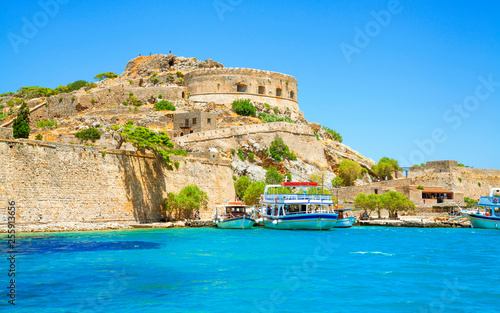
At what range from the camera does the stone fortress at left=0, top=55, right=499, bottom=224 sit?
2520 centimetres

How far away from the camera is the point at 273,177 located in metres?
42.6

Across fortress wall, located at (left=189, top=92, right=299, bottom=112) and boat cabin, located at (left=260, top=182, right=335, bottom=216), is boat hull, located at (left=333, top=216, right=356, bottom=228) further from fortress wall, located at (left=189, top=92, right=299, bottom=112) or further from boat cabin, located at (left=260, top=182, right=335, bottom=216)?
fortress wall, located at (left=189, top=92, right=299, bottom=112)

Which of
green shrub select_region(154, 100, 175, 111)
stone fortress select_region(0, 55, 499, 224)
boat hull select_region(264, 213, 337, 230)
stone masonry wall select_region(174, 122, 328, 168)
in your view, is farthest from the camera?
green shrub select_region(154, 100, 175, 111)

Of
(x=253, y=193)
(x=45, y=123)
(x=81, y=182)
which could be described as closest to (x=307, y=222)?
(x=253, y=193)

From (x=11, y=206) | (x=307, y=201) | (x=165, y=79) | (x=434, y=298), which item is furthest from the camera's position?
(x=165, y=79)

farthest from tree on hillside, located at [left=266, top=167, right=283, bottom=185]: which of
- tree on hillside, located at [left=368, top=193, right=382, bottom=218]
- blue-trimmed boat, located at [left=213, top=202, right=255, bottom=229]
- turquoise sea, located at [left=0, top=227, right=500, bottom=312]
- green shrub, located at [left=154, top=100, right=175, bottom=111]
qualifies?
turquoise sea, located at [left=0, top=227, right=500, bottom=312]

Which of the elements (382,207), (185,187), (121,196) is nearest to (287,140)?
(382,207)

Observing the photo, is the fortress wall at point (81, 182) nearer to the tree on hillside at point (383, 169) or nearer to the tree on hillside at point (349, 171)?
the tree on hillside at point (349, 171)

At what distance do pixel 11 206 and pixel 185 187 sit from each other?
40.7 ft

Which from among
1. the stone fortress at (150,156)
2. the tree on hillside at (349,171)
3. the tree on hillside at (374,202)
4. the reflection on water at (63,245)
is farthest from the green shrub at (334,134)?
the reflection on water at (63,245)

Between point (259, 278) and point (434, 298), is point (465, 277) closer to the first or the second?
point (434, 298)

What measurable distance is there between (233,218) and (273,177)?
10.8 m

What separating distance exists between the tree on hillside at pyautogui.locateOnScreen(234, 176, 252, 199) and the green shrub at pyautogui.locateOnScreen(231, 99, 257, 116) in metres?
12.5

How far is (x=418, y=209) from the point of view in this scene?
42562mm
